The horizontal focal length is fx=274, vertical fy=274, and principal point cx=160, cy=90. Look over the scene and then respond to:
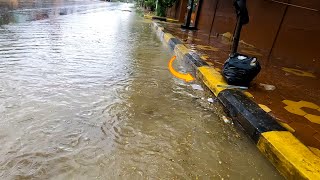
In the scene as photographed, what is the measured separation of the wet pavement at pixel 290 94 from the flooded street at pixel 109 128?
597 mm

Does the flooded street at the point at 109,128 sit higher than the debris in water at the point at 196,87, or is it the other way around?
the flooded street at the point at 109,128

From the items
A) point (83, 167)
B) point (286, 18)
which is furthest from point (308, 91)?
point (83, 167)

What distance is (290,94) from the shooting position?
424cm

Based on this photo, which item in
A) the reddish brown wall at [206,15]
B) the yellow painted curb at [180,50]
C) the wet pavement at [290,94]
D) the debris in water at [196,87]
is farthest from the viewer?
the reddish brown wall at [206,15]

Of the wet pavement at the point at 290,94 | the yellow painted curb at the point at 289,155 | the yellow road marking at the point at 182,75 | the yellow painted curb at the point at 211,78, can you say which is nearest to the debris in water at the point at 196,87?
the yellow painted curb at the point at 211,78

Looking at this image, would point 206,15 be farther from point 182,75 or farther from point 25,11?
point 25,11

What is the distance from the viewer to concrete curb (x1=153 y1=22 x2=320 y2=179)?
235 centimetres

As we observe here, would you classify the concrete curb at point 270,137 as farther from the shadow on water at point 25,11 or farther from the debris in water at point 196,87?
the shadow on water at point 25,11

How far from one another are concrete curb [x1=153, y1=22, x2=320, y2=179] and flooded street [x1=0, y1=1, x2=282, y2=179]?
107 millimetres

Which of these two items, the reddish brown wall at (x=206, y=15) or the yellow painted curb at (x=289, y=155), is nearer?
the yellow painted curb at (x=289, y=155)

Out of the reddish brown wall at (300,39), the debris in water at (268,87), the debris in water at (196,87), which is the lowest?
the debris in water at (196,87)

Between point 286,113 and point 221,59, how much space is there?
2.98 m

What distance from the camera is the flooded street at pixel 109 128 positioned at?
Answer: 7.47 feet

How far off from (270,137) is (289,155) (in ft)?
1.04
